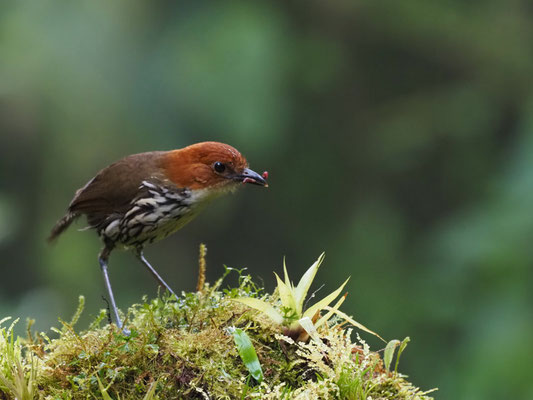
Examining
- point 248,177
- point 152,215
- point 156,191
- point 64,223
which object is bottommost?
point 64,223

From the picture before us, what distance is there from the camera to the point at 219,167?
3525 millimetres

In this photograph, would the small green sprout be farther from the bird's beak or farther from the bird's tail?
the bird's tail

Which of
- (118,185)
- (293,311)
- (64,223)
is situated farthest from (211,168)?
(293,311)

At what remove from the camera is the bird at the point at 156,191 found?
3539 mm

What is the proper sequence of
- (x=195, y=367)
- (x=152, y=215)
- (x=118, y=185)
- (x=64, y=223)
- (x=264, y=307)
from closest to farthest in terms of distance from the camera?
(x=195, y=367) → (x=264, y=307) → (x=152, y=215) → (x=118, y=185) → (x=64, y=223)

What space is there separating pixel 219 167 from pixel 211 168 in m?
0.05

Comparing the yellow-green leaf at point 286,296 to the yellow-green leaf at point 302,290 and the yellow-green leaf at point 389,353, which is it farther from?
the yellow-green leaf at point 389,353

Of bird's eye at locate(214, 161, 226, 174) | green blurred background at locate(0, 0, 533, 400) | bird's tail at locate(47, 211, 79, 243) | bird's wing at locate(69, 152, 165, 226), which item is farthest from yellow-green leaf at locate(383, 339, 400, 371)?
green blurred background at locate(0, 0, 533, 400)

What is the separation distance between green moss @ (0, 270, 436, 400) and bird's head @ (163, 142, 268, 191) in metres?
1.11

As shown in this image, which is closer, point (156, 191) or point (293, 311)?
point (293, 311)

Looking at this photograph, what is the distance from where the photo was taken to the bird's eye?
11.5 feet

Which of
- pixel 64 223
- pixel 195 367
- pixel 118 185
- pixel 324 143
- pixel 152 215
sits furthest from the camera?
pixel 324 143

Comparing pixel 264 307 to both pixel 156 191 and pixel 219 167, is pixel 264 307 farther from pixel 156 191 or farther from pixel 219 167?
pixel 156 191

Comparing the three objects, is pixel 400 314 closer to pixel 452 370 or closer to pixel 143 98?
pixel 452 370
